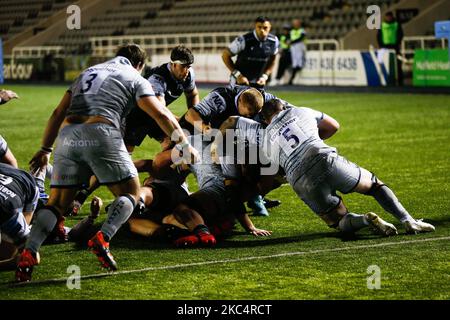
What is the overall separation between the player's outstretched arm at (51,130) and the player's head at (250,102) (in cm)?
201

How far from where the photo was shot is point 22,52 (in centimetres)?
4500

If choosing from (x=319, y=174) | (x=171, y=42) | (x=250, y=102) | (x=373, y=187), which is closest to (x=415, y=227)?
(x=373, y=187)

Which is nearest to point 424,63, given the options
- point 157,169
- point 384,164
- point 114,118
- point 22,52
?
point 384,164

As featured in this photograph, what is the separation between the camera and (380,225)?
809cm

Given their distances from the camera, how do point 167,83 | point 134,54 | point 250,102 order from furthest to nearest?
1. point 167,83
2. point 250,102
3. point 134,54

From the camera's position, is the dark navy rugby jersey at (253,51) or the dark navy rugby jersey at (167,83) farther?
the dark navy rugby jersey at (253,51)

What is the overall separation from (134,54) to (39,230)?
5.44ft

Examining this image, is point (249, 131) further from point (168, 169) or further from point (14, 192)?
point (14, 192)

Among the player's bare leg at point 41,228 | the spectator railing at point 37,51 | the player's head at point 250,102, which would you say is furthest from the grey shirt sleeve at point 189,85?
the spectator railing at point 37,51

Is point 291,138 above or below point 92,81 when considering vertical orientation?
below

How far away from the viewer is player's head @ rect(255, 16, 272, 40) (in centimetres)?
1485

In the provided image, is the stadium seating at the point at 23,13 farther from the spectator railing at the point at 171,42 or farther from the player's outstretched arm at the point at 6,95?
the player's outstretched arm at the point at 6,95

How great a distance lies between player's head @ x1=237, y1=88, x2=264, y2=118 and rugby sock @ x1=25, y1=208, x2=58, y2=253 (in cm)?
250

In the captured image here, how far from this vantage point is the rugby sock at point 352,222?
316 inches
